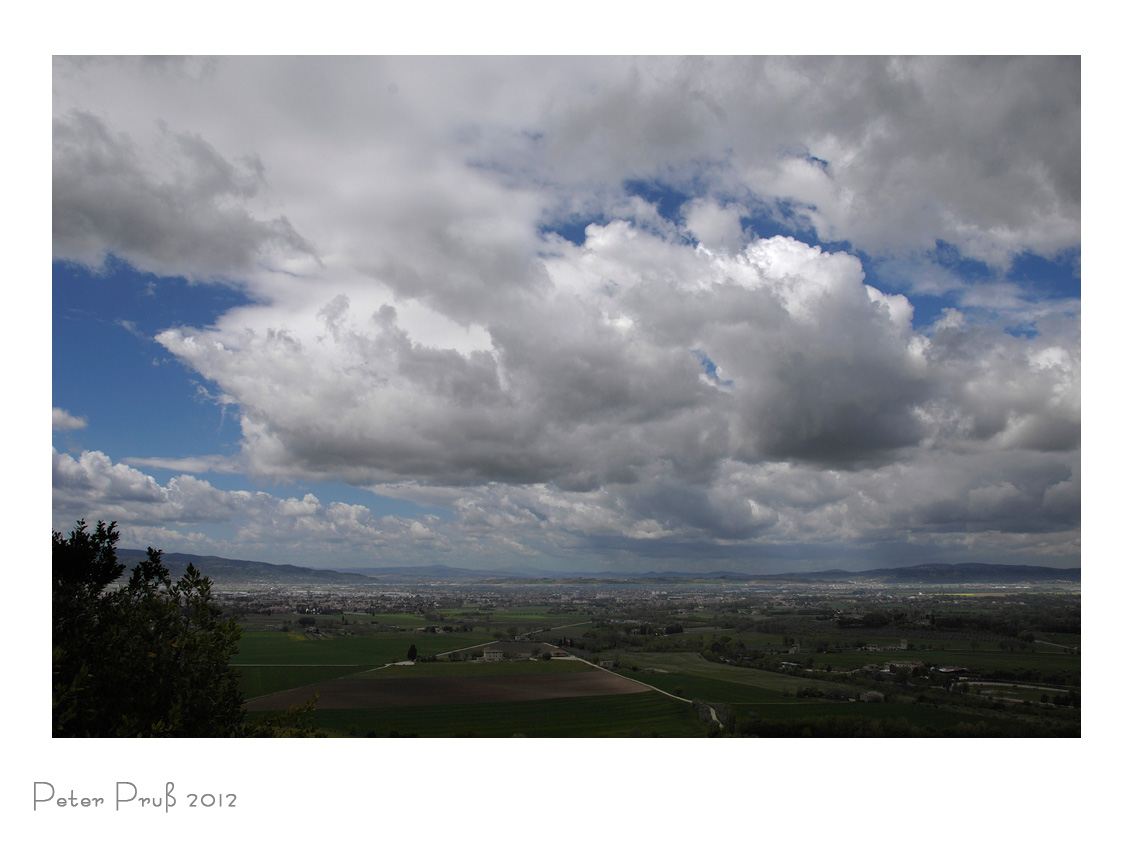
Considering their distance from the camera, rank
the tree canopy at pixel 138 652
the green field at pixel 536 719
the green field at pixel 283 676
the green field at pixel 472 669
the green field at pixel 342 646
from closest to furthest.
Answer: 1. the tree canopy at pixel 138 652
2. the green field at pixel 536 719
3. the green field at pixel 283 676
4. the green field at pixel 472 669
5. the green field at pixel 342 646

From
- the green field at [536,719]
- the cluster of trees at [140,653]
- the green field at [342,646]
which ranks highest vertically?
the cluster of trees at [140,653]

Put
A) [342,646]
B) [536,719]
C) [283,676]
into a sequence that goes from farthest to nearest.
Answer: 1. [342,646]
2. [283,676]
3. [536,719]

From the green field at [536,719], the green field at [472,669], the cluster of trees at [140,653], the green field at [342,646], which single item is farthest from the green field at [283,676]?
the cluster of trees at [140,653]

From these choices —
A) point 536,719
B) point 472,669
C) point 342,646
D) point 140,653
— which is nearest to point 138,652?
point 140,653

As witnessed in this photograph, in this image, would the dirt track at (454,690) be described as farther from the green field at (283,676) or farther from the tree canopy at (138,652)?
the tree canopy at (138,652)

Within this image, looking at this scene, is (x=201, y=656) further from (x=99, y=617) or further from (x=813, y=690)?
(x=813, y=690)

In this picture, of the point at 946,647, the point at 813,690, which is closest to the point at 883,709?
the point at 813,690

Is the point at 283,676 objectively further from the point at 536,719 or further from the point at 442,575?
the point at 442,575

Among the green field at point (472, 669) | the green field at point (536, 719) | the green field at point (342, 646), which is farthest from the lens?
the green field at point (342, 646)
